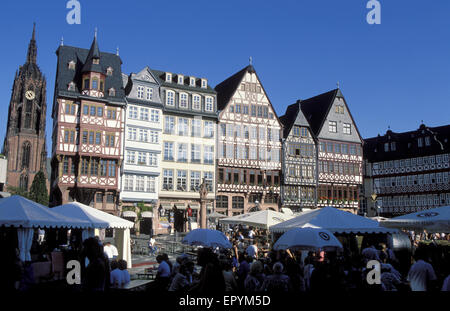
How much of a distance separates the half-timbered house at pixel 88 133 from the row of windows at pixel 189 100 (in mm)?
4555

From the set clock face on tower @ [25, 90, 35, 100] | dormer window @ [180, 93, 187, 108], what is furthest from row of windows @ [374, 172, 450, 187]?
clock face on tower @ [25, 90, 35, 100]

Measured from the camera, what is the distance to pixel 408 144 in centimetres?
5788

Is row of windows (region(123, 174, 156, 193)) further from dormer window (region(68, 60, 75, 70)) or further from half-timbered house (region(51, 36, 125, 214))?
dormer window (region(68, 60, 75, 70))

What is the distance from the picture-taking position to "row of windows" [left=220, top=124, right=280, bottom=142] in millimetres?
43656

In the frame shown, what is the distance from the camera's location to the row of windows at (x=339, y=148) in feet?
158

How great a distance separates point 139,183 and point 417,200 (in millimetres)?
34304

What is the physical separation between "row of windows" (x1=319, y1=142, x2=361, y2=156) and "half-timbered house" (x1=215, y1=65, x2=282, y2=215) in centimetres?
555

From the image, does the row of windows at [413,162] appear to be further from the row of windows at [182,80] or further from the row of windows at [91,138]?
the row of windows at [91,138]

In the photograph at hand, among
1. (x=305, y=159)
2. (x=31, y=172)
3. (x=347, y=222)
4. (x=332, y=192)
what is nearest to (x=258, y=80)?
(x=305, y=159)

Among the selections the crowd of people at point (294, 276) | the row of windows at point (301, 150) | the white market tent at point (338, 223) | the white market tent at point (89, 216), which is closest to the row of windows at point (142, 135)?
the row of windows at point (301, 150)

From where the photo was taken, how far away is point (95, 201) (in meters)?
37.5

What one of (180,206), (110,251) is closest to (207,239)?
(110,251)
